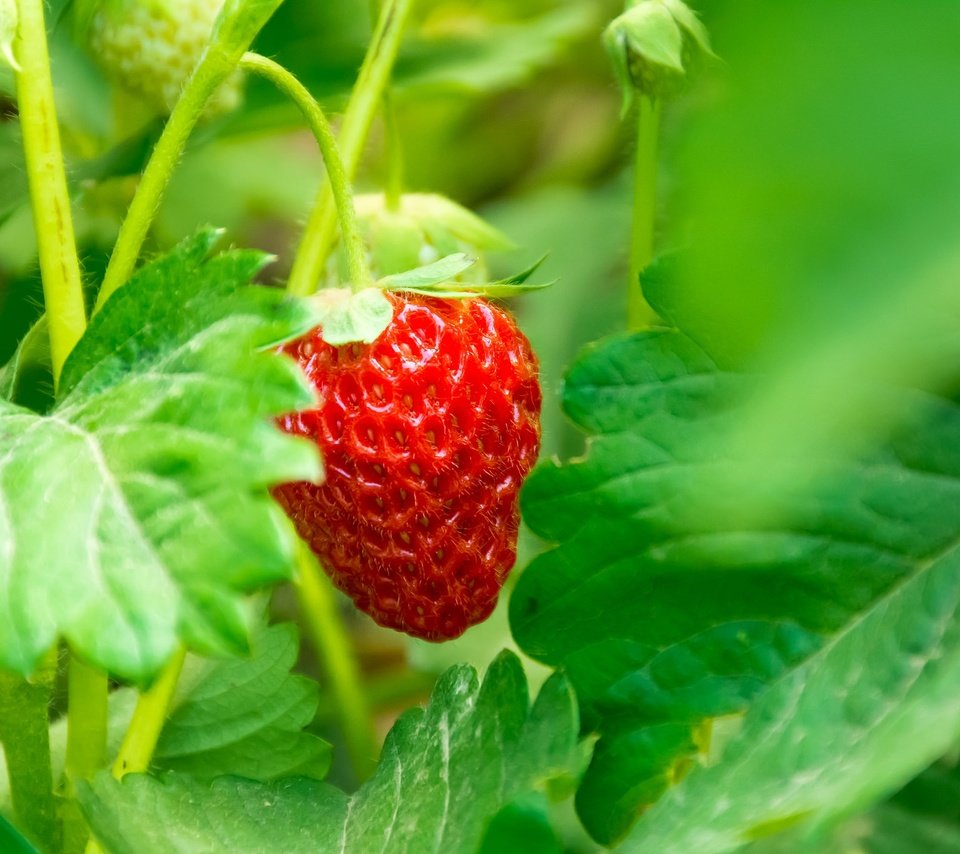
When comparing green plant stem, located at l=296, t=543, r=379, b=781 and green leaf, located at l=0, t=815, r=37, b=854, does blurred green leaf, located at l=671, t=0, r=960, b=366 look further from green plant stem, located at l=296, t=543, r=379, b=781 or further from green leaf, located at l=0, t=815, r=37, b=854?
green plant stem, located at l=296, t=543, r=379, b=781

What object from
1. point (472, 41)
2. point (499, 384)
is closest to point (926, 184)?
point (499, 384)

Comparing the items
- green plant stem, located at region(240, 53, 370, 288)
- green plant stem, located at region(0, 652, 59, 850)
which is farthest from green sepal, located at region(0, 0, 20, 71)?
green plant stem, located at region(0, 652, 59, 850)

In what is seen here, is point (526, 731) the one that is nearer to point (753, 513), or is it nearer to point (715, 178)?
point (753, 513)

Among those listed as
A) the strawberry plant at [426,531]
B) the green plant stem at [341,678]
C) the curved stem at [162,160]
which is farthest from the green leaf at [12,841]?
the green plant stem at [341,678]

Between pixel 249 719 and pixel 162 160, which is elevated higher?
pixel 162 160

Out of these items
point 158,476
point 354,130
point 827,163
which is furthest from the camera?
point 354,130

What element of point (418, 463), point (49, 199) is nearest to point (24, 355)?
point (49, 199)

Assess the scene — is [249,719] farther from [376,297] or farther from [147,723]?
[376,297]
